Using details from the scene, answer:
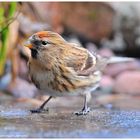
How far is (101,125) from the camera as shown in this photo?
3.95 m

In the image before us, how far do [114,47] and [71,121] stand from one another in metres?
5.21

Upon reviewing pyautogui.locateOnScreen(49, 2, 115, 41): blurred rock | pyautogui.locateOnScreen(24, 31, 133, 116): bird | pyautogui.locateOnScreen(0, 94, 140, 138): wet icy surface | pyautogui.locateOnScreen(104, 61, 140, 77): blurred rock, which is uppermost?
pyautogui.locateOnScreen(49, 2, 115, 41): blurred rock

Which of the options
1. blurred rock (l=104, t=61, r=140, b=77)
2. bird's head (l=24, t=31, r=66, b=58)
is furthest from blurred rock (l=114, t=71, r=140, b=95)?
bird's head (l=24, t=31, r=66, b=58)

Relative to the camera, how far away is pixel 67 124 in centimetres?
396

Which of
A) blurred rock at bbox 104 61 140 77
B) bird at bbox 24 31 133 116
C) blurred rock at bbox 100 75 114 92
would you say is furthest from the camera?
blurred rock at bbox 104 61 140 77

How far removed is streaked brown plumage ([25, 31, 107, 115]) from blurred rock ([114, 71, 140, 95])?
7.38 ft

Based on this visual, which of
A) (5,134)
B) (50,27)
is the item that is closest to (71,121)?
(5,134)

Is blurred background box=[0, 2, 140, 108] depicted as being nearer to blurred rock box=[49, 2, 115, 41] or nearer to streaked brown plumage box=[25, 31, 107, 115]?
blurred rock box=[49, 2, 115, 41]

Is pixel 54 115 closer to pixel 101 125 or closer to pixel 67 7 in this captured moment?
pixel 101 125

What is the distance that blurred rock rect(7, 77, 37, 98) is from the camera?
6.96m

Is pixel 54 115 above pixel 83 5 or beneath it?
beneath

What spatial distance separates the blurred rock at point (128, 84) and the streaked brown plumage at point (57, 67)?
7.38ft

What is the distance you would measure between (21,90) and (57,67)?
7.33 ft

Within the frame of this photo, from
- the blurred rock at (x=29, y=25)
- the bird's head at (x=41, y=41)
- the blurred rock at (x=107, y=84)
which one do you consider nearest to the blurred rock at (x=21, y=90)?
the blurred rock at (x=29, y=25)
